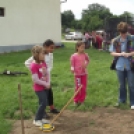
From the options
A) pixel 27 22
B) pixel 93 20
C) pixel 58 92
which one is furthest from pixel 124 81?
pixel 93 20

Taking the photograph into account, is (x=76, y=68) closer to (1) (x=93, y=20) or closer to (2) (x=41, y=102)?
(2) (x=41, y=102)

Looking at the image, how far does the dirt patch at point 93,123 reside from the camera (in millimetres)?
4730

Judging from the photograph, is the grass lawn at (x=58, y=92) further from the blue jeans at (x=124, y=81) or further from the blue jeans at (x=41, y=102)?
the blue jeans at (x=41, y=102)

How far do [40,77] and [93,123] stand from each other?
4.04 feet

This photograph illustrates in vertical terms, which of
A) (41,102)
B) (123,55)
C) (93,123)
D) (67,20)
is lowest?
(93,123)

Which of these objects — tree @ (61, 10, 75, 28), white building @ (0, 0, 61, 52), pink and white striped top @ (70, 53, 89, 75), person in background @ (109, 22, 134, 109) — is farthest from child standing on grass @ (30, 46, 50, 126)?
tree @ (61, 10, 75, 28)

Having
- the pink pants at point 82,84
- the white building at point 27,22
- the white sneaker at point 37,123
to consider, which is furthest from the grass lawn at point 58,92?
the white building at point 27,22

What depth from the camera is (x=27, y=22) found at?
61.3 ft

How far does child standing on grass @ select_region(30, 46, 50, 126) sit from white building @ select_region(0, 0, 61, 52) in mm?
12545

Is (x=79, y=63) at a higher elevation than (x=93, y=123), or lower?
higher

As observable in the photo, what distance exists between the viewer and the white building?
1738cm

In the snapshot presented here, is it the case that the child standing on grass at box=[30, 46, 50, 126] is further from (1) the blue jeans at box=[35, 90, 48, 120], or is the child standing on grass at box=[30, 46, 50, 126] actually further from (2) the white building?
(2) the white building

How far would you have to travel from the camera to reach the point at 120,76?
584 centimetres

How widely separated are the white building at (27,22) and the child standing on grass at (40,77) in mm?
12545
